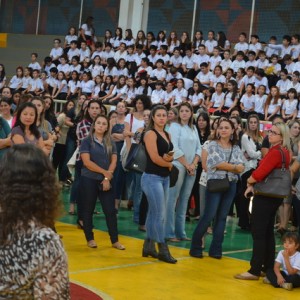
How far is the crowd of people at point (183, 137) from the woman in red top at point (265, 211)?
11 mm

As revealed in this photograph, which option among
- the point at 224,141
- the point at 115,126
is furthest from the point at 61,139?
the point at 224,141

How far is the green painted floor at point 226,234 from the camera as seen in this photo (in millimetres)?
9609

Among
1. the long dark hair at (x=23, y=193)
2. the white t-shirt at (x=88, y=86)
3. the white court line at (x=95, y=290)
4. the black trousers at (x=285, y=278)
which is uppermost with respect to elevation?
the white t-shirt at (x=88, y=86)

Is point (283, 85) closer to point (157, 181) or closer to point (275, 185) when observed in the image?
point (157, 181)

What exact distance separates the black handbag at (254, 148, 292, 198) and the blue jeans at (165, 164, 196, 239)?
202 centimetres

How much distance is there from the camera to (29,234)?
9.30 feet

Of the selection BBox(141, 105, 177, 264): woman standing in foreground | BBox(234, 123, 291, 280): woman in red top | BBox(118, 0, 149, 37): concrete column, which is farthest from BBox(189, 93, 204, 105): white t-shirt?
BBox(234, 123, 291, 280): woman in red top

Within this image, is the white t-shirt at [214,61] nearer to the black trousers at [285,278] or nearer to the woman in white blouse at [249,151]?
the woman in white blouse at [249,151]

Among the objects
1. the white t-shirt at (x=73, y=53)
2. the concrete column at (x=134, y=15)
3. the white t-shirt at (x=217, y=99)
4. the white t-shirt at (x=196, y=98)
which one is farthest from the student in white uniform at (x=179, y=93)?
the concrete column at (x=134, y=15)

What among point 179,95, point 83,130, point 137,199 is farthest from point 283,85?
point 83,130

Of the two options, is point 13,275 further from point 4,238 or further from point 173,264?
point 173,264

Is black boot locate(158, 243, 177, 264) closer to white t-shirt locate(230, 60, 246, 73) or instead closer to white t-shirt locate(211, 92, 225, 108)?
white t-shirt locate(211, 92, 225, 108)

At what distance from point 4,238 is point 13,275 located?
152 mm

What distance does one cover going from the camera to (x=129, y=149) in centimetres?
1145
